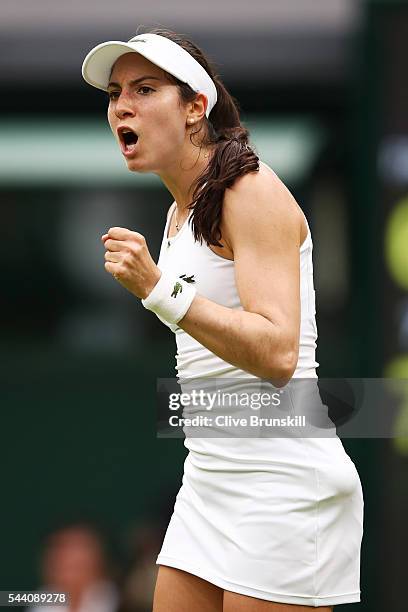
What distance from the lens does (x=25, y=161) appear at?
8.70m

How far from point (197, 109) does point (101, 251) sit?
5.66 m

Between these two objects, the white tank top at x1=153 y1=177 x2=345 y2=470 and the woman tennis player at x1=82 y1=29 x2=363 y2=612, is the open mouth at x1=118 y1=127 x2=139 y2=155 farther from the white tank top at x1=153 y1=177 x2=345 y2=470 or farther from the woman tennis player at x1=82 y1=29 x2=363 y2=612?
the white tank top at x1=153 y1=177 x2=345 y2=470

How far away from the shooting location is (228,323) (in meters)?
2.84

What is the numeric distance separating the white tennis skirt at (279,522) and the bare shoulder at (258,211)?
0.45m

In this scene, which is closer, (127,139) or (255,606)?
(255,606)

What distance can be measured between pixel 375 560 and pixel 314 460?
10.5 ft

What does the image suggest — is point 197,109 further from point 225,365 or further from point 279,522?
point 279,522

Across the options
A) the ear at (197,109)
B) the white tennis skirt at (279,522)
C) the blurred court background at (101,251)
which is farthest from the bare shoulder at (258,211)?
the blurred court background at (101,251)

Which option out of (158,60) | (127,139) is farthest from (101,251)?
(158,60)

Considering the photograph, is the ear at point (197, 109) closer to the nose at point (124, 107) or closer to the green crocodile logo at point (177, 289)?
the nose at point (124, 107)

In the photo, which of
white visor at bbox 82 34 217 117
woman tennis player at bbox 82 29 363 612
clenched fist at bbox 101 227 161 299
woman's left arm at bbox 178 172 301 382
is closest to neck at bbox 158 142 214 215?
woman tennis player at bbox 82 29 363 612

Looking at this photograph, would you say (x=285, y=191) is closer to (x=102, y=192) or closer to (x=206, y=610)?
(x=206, y=610)

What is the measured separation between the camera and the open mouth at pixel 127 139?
3117 mm

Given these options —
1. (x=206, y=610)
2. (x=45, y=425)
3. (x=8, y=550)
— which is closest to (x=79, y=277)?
A: (x=45, y=425)
